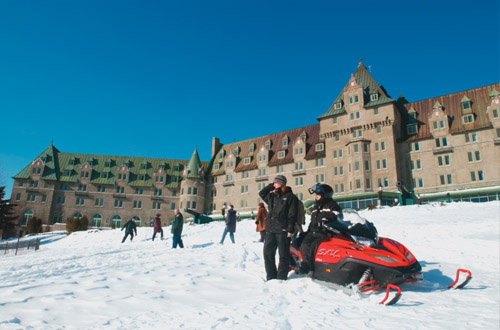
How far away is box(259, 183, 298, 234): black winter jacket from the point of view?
6238mm

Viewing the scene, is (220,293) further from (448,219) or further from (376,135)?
(376,135)

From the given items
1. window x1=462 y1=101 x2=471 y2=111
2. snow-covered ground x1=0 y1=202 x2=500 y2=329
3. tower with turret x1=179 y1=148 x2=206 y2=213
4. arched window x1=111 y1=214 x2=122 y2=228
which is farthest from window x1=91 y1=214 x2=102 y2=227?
snow-covered ground x1=0 y1=202 x2=500 y2=329

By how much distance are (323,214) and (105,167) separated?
68.1 m

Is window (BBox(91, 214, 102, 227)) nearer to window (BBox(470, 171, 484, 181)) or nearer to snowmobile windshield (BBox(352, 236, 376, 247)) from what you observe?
window (BBox(470, 171, 484, 181))

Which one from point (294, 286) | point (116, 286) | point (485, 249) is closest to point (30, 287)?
point (116, 286)

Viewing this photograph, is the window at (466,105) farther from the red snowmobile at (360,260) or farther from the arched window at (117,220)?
the arched window at (117,220)

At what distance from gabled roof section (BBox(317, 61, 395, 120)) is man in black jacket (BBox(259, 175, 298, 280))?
41544 mm

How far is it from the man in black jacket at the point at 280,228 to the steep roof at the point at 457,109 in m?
41.4

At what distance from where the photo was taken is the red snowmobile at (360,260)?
5.29 m

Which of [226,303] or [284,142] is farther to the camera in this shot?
[284,142]

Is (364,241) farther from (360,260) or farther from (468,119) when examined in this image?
(468,119)

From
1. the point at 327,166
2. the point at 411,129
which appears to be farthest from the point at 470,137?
the point at 327,166

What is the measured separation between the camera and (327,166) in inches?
1849

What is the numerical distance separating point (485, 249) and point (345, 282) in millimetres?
8142
